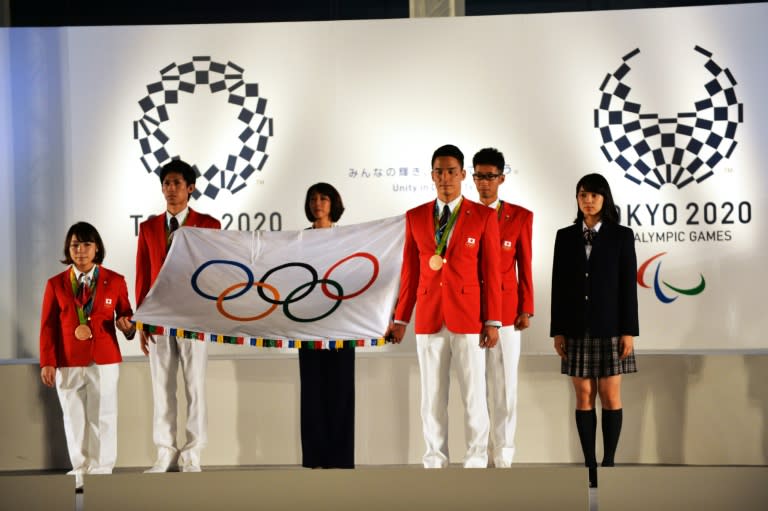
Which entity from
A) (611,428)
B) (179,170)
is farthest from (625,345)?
(179,170)

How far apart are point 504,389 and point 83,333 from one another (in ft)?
7.32

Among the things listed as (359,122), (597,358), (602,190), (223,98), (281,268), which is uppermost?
(223,98)

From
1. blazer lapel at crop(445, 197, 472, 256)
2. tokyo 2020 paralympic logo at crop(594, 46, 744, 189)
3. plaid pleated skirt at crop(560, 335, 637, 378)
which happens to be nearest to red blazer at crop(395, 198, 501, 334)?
blazer lapel at crop(445, 197, 472, 256)

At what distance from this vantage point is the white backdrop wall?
6.25 metres

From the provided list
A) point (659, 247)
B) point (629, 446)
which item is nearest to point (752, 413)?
point (629, 446)

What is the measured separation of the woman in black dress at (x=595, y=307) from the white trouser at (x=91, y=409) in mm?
2346

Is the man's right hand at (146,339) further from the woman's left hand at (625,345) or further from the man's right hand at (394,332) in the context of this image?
the woman's left hand at (625,345)

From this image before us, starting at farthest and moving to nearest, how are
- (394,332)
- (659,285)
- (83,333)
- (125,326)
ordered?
(659,285)
(125,326)
(83,333)
(394,332)

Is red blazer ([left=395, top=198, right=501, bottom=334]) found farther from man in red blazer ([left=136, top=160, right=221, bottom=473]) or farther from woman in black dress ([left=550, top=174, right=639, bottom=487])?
man in red blazer ([left=136, top=160, right=221, bottom=473])

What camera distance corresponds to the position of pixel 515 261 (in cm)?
563

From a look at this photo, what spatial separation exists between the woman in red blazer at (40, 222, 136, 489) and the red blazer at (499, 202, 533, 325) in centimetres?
201

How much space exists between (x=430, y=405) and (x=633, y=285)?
1197 millimetres

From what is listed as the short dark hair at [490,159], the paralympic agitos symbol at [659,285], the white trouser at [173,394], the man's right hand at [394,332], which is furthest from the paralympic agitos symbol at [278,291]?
the paralympic agitos symbol at [659,285]

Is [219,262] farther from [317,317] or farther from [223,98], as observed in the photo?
[223,98]
